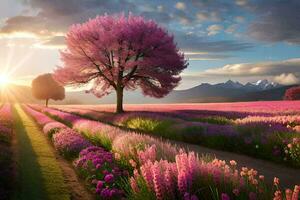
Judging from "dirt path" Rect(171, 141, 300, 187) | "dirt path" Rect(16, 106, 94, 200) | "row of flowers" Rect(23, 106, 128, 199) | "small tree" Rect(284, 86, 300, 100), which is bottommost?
"dirt path" Rect(16, 106, 94, 200)

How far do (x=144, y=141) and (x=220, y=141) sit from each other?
7.09 meters

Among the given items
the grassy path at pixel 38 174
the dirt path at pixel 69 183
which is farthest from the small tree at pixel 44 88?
the dirt path at pixel 69 183

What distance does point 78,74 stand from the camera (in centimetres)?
3853

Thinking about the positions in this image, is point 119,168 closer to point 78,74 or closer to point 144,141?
point 144,141

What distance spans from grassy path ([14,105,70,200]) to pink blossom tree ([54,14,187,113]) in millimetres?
16896

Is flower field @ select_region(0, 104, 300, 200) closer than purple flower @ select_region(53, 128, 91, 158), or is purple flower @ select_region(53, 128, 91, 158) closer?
flower field @ select_region(0, 104, 300, 200)

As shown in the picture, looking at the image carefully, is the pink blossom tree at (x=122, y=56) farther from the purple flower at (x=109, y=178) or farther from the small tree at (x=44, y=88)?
the small tree at (x=44, y=88)

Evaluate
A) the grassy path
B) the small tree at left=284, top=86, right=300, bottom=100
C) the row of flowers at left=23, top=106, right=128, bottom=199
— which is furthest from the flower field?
the small tree at left=284, top=86, right=300, bottom=100

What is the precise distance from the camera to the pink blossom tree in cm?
3603

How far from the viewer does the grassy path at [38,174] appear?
1097 centimetres

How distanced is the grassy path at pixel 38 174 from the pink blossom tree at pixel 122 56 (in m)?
16.9

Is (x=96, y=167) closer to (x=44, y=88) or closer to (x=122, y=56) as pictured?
(x=122, y=56)

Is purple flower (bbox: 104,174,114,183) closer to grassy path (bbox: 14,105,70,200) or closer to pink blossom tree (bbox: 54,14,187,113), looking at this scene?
grassy path (bbox: 14,105,70,200)

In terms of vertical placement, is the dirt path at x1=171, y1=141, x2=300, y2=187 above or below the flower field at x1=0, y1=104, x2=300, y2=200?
below
